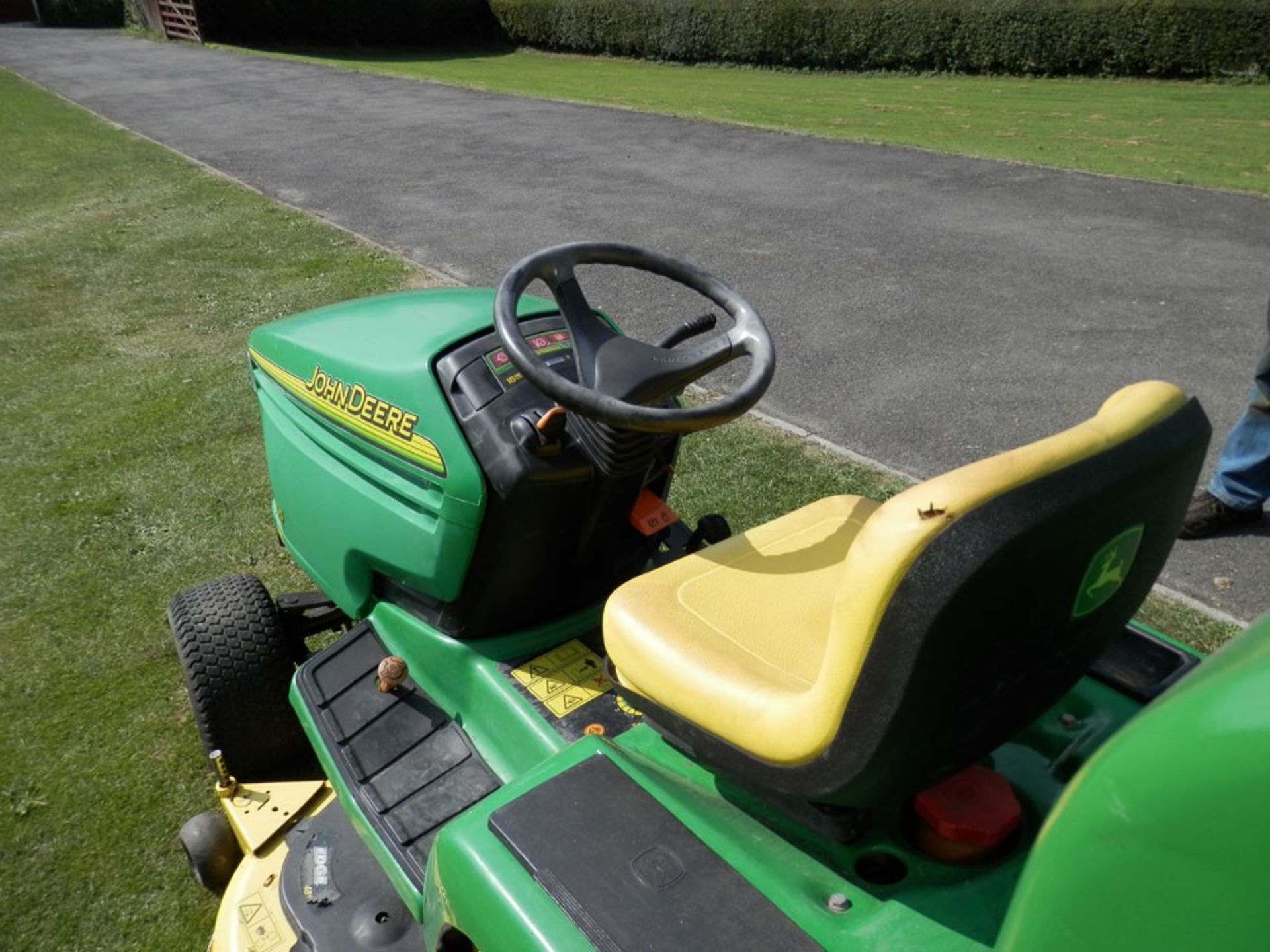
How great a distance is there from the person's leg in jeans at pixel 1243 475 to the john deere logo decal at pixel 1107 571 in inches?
90.2

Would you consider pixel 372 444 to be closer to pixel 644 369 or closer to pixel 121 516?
pixel 644 369

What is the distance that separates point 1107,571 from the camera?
50.9 inches

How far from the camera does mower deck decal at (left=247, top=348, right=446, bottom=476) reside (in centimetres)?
205

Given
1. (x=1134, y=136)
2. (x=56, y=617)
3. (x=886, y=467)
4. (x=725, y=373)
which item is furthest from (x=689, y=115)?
A: (x=56, y=617)

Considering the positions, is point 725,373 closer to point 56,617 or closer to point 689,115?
point 56,617

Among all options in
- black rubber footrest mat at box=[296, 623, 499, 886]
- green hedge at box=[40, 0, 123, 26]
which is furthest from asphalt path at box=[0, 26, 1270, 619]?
green hedge at box=[40, 0, 123, 26]

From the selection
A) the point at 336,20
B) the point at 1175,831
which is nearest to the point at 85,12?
the point at 336,20

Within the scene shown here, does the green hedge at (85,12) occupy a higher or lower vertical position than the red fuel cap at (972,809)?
lower

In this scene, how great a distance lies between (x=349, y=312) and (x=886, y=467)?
83.0 inches

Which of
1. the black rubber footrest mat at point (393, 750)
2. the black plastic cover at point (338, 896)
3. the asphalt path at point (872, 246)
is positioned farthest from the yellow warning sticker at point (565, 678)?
the asphalt path at point (872, 246)

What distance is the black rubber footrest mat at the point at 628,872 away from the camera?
4.16 ft

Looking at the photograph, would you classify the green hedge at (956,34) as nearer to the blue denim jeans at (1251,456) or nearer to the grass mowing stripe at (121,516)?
the grass mowing stripe at (121,516)

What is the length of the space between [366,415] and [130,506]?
6.57ft

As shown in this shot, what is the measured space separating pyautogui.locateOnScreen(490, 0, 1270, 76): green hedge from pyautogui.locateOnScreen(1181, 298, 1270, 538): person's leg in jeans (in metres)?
13.8
